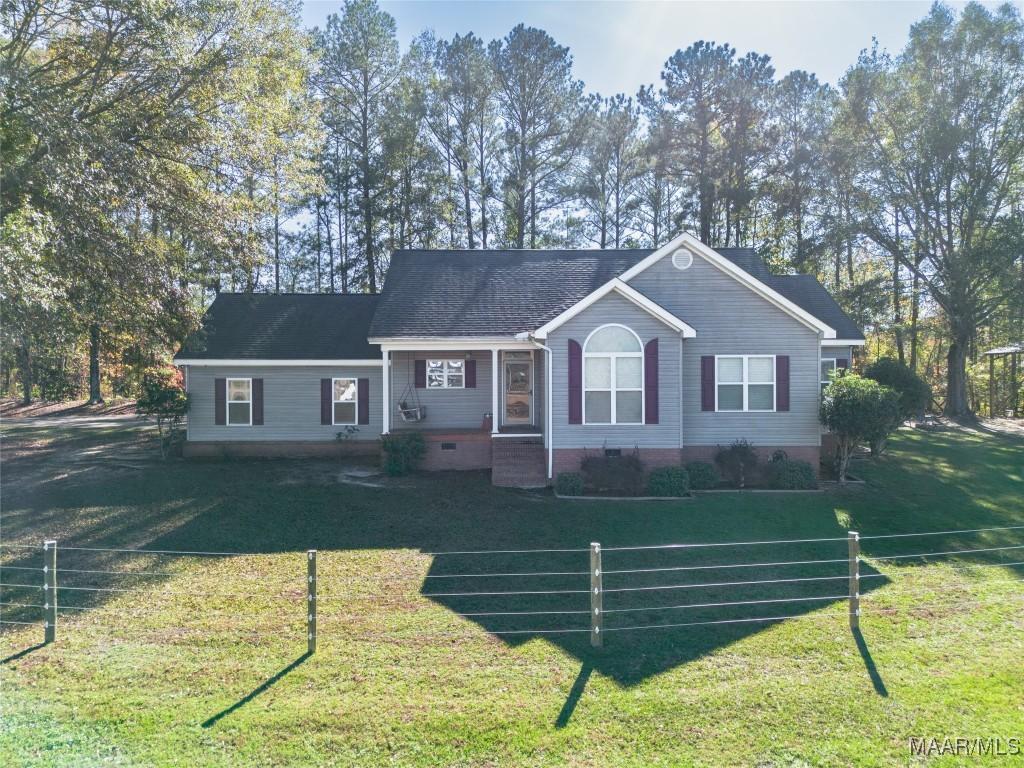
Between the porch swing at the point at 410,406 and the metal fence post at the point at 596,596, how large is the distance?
1169 cm

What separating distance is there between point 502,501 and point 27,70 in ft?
44.3

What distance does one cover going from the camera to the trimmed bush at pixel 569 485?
13.0 meters

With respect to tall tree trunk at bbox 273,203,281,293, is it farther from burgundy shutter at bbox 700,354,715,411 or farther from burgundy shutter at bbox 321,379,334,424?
burgundy shutter at bbox 700,354,715,411

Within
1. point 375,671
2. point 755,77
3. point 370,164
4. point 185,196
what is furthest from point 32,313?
point 755,77

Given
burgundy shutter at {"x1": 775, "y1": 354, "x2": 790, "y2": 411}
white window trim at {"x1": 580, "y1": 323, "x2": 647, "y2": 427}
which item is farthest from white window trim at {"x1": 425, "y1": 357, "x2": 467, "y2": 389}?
burgundy shutter at {"x1": 775, "y1": 354, "x2": 790, "y2": 411}

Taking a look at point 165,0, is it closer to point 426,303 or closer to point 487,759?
point 426,303

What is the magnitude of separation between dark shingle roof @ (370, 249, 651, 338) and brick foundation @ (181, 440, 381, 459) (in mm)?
4141

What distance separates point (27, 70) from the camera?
1206cm

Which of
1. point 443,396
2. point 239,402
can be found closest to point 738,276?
point 443,396

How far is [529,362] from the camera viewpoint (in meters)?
17.0

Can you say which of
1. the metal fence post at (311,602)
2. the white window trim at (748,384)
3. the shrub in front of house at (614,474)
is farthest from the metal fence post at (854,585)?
the white window trim at (748,384)

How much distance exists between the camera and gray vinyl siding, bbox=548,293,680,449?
1332 cm

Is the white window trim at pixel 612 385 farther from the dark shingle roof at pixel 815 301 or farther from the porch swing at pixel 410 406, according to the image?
the dark shingle roof at pixel 815 301

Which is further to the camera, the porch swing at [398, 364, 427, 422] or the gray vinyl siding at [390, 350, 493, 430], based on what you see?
the gray vinyl siding at [390, 350, 493, 430]
